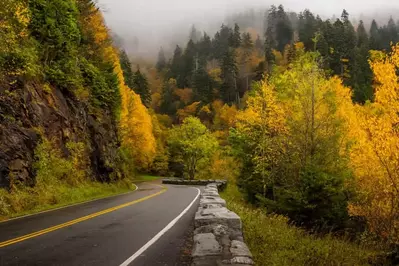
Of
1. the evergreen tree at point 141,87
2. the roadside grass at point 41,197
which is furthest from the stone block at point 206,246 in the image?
the evergreen tree at point 141,87

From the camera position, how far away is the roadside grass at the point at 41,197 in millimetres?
14227

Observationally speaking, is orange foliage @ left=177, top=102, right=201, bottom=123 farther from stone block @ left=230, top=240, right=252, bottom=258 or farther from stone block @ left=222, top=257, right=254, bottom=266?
stone block @ left=222, top=257, right=254, bottom=266

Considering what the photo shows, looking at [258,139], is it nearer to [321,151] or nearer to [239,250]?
[321,151]

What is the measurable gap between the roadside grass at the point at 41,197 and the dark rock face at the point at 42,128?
749 mm

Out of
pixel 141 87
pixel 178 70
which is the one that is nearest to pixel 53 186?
pixel 141 87

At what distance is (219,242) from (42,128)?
652 inches

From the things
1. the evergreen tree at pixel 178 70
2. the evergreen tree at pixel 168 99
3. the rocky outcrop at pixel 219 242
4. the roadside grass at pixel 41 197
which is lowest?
the roadside grass at pixel 41 197

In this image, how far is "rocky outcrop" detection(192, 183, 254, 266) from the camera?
5.53m

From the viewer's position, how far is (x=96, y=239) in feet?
29.1

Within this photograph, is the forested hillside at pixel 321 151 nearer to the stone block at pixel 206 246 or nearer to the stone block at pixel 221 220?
the stone block at pixel 221 220

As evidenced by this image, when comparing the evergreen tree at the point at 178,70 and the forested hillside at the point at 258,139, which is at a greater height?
the evergreen tree at the point at 178,70

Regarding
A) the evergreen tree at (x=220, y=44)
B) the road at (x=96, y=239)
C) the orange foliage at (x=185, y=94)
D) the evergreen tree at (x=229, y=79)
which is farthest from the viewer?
the evergreen tree at (x=220, y=44)

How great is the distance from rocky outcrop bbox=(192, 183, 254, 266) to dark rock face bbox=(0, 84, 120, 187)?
11061mm

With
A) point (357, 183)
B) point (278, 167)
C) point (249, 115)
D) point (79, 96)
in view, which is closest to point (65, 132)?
point (79, 96)
